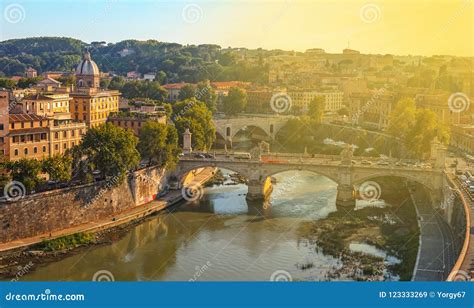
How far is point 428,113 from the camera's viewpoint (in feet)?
86.0

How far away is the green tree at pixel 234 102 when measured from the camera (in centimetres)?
4178

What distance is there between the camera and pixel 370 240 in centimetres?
1703

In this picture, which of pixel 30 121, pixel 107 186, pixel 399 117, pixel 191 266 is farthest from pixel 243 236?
pixel 399 117

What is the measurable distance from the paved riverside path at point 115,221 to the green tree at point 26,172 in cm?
132

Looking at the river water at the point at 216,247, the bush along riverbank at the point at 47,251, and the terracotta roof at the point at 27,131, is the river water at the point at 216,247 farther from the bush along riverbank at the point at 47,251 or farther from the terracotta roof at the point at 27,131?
the terracotta roof at the point at 27,131

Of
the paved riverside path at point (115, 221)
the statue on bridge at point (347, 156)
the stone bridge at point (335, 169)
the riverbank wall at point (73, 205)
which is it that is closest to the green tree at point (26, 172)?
the riverbank wall at point (73, 205)

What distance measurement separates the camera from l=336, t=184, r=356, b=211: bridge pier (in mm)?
20531

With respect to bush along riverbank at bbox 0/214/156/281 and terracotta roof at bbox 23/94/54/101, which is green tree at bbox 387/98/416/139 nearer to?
terracotta roof at bbox 23/94/54/101

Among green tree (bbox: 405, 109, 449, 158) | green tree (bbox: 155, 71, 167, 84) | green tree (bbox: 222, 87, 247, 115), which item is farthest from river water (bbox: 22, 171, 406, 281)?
green tree (bbox: 155, 71, 167, 84)

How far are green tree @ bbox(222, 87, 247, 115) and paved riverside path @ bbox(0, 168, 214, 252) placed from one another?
20.5 metres

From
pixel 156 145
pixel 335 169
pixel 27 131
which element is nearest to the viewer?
pixel 27 131

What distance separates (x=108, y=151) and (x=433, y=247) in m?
8.81

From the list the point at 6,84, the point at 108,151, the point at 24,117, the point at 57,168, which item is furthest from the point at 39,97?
the point at 6,84

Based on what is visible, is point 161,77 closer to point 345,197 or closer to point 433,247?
point 345,197
